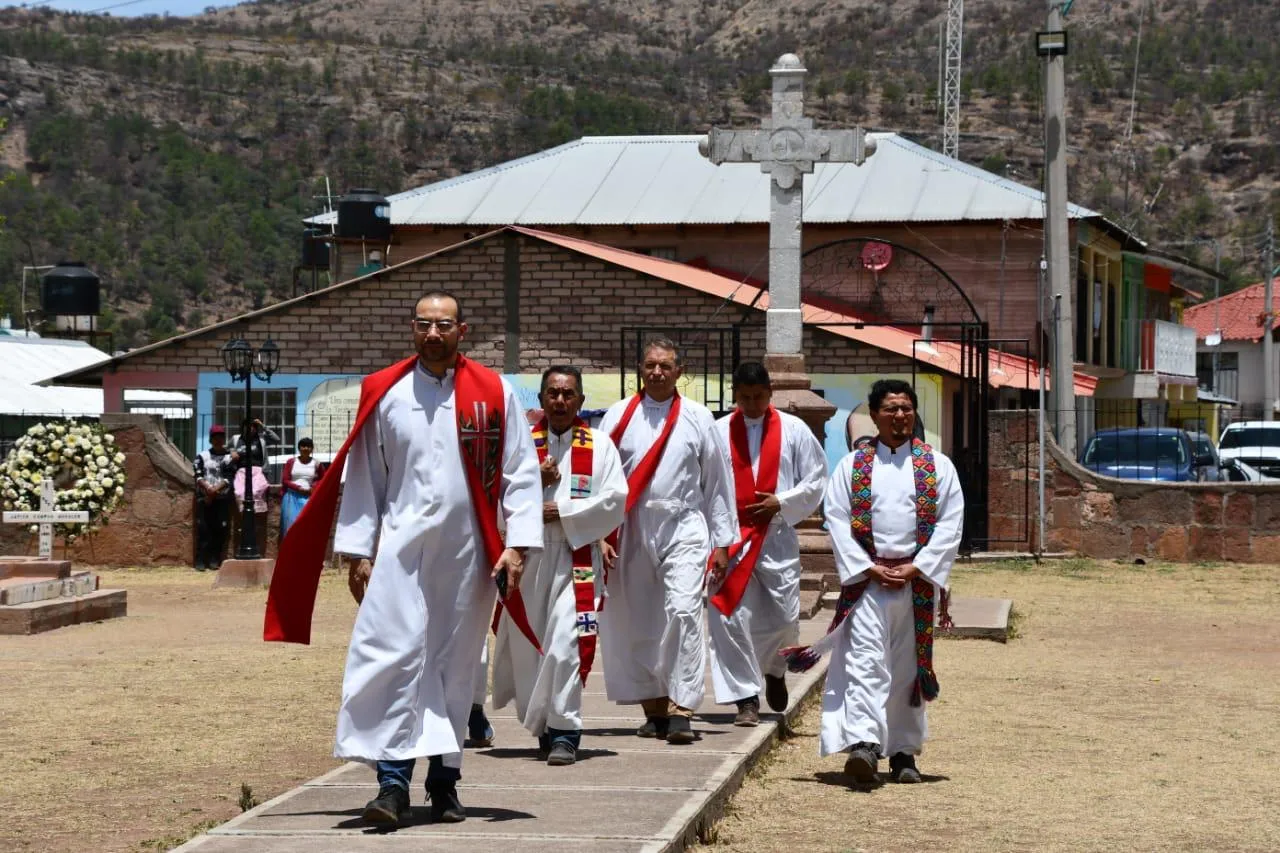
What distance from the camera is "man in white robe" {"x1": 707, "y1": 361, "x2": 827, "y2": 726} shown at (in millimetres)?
9773

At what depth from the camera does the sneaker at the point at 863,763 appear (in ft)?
27.4

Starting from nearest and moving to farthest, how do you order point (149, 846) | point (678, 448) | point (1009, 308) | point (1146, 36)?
point (149, 846) → point (678, 448) → point (1009, 308) → point (1146, 36)

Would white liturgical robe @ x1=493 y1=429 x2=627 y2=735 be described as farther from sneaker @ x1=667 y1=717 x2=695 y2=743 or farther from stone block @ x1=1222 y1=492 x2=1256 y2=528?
stone block @ x1=1222 y1=492 x2=1256 y2=528

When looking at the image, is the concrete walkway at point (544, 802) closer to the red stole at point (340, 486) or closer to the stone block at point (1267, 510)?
the red stole at point (340, 486)

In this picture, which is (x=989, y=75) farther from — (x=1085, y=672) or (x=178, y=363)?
(x=1085, y=672)

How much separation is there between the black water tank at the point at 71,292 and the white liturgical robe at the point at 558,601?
41.8 metres

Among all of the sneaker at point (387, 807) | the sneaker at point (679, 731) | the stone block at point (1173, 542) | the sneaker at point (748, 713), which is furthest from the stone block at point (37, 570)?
the stone block at point (1173, 542)

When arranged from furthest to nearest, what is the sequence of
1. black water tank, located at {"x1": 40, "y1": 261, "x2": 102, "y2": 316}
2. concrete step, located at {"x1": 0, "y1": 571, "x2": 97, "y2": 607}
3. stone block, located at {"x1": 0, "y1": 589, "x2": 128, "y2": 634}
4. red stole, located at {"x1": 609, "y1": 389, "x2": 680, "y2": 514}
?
black water tank, located at {"x1": 40, "y1": 261, "x2": 102, "y2": 316}, concrete step, located at {"x1": 0, "y1": 571, "x2": 97, "y2": 607}, stone block, located at {"x1": 0, "y1": 589, "x2": 128, "y2": 634}, red stole, located at {"x1": 609, "y1": 389, "x2": 680, "y2": 514}

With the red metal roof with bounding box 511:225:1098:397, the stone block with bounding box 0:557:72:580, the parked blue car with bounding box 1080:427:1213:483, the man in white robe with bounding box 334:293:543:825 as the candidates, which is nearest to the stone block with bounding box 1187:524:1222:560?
the parked blue car with bounding box 1080:427:1213:483

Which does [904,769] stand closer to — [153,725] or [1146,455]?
[153,725]

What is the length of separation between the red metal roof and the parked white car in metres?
2.97

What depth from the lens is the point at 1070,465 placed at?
2317cm

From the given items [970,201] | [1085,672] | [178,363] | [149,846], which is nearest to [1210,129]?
[970,201]

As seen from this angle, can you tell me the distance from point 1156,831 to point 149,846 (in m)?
3.52
